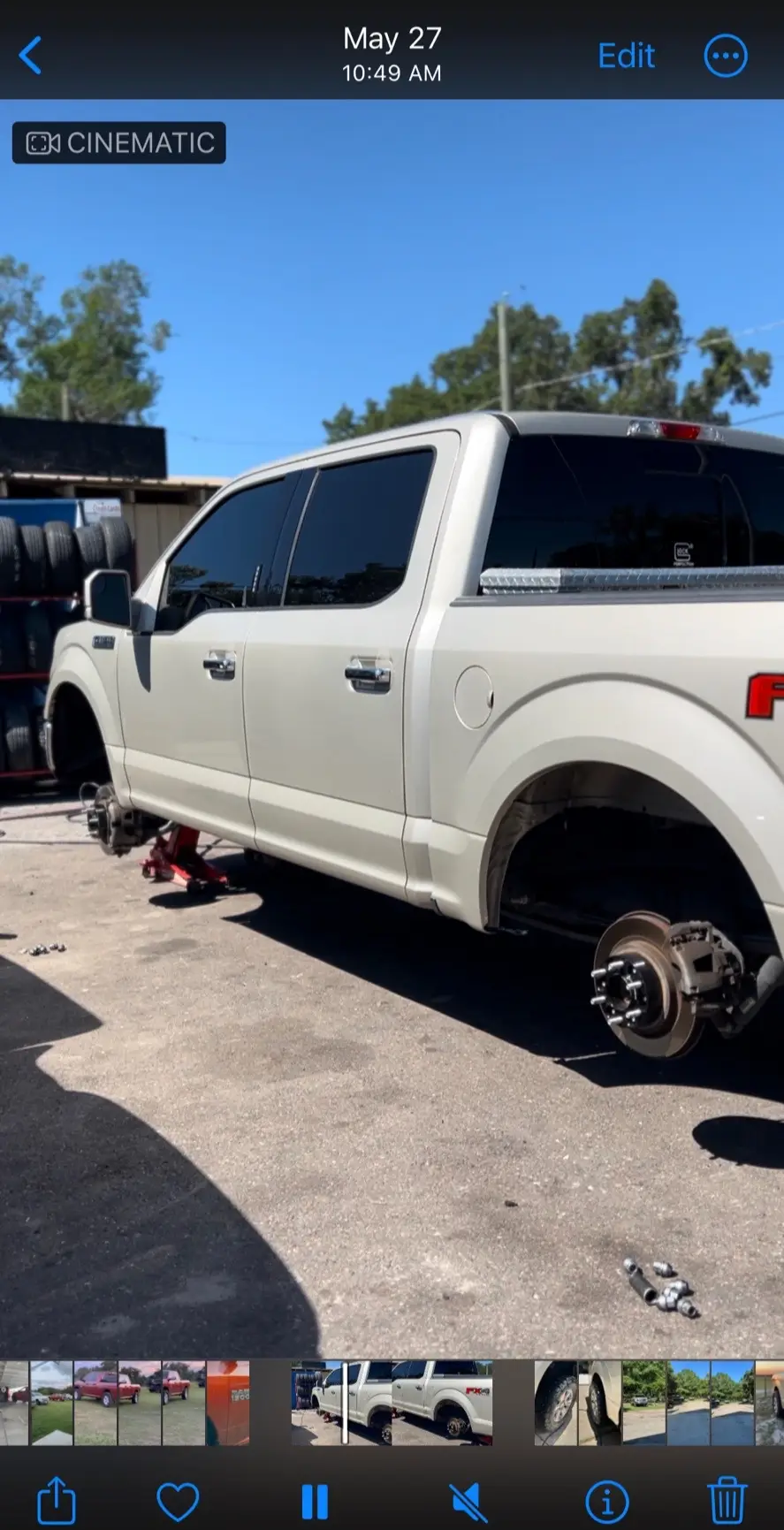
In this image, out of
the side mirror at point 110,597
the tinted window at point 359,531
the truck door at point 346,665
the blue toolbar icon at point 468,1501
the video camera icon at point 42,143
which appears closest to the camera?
the blue toolbar icon at point 468,1501

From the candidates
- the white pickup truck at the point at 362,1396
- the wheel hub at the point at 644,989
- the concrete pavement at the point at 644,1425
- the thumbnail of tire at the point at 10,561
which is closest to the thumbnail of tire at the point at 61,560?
the thumbnail of tire at the point at 10,561

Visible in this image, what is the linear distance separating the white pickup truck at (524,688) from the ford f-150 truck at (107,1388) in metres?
1.47

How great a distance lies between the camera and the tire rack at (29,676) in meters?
9.69

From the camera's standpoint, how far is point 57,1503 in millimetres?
1893

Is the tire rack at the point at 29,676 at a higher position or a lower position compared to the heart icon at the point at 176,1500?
higher

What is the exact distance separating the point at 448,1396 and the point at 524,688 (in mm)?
1812

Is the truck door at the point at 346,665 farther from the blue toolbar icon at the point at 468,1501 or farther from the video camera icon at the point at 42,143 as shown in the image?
the blue toolbar icon at the point at 468,1501

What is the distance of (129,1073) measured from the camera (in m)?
3.99

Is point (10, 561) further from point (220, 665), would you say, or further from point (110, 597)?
point (220, 665)

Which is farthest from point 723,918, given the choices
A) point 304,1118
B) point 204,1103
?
point 204,1103

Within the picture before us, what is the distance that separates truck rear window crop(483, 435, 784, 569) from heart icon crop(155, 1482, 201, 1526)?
2.59 m

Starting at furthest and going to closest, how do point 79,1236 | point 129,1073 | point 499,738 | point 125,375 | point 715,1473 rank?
point 125,375, point 129,1073, point 499,738, point 79,1236, point 715,1473

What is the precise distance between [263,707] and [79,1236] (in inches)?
82.6

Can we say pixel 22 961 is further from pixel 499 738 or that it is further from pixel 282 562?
pixel 499 738
